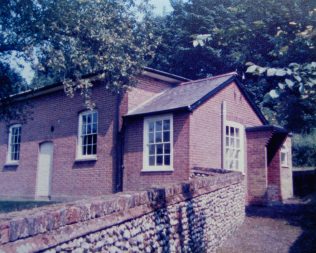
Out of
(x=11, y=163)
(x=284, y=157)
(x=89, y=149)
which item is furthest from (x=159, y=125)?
(x=11, y=163)

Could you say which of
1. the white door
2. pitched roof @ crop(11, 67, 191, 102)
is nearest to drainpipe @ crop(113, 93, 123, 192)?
pitched roof @ crop(11, 67, 191, 102)

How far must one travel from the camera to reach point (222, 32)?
13.0 feet

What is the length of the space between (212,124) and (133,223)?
915cm

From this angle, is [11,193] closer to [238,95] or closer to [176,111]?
[176,111]

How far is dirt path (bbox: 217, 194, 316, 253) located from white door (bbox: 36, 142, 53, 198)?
10067 millimetres

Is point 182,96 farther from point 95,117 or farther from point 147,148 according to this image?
point 95,117

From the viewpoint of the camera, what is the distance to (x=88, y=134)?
15875 mm

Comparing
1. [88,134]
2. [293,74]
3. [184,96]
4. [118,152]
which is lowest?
[118,152]

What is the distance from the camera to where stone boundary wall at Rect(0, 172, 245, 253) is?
12.2 ft

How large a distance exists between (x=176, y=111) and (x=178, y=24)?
21954mm

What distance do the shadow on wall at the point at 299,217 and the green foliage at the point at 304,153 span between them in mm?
17677

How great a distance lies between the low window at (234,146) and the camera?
48.9 ft

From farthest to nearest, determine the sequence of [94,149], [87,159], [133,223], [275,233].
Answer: [94,149] < [87,159] < [275,233] < [133,223]

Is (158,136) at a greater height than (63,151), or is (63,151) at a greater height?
(158,136)
